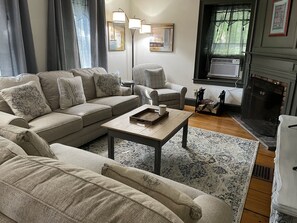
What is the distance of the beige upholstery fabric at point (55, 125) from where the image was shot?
90.0 inches

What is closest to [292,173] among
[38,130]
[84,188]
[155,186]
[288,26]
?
[155,186]

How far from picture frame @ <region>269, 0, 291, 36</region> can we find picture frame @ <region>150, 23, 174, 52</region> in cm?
209

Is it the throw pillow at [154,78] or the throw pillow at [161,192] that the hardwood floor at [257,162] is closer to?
the throw pillow at [154,78]

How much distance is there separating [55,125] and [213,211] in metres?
1.94

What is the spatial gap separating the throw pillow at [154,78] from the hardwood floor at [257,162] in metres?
0.85

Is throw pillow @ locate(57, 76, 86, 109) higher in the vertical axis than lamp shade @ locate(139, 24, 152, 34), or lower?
lower

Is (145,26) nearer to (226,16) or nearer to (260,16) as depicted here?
(226,16)

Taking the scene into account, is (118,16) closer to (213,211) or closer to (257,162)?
(257,162)

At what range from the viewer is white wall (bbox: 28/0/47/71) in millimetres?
3096

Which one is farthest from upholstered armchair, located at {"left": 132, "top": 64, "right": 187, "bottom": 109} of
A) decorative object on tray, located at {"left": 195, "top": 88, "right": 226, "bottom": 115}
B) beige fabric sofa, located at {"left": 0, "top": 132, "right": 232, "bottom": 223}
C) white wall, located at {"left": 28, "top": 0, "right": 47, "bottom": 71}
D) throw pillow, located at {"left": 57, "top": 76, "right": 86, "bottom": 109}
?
A: beige fabric sofa, located at {"left": 0, "top": 132, "right": 232, "bottom": 223}

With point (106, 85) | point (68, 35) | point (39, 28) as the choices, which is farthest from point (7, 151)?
point (68, 35)

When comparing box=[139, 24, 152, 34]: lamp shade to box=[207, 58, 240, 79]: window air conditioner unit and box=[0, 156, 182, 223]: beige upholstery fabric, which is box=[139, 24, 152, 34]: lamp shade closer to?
box=[207, 58, 240, 79]: window air conditioner unit

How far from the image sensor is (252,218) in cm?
180

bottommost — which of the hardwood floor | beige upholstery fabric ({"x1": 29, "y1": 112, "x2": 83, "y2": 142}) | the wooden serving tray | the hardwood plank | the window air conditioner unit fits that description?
the hardwood plank
